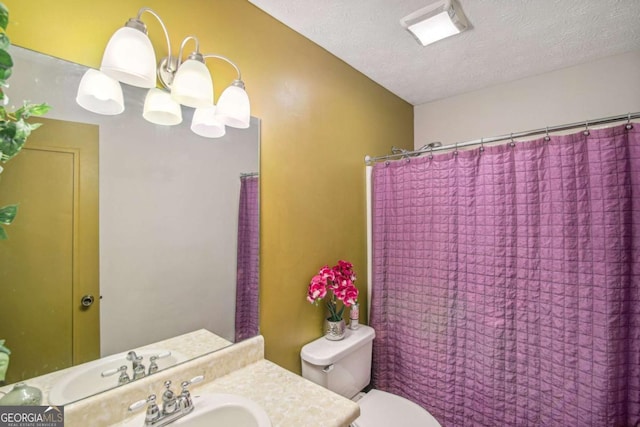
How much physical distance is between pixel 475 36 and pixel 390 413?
6.69ft

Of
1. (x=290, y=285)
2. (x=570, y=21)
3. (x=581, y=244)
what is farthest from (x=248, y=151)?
(x=570, y=21)

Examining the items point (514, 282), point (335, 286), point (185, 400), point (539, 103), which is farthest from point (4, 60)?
point (539, 103)

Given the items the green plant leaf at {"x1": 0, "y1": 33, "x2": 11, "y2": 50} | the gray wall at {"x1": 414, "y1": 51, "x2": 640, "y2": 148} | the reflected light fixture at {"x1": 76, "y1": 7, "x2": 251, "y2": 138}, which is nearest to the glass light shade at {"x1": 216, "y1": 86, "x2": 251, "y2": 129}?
the reflected light fixture at {"x1": 76, "y1": 7, "x2": 251, "y2": 138}

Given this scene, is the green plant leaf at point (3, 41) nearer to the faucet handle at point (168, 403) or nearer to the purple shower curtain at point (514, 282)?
the faucet handle at point (168, 403)

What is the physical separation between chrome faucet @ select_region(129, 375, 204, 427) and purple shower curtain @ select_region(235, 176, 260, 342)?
0.34 metres

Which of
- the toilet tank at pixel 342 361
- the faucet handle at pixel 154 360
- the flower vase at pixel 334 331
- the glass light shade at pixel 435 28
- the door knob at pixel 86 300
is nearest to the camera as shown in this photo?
the door knob at pixel 86 300

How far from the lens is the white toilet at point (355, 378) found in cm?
147

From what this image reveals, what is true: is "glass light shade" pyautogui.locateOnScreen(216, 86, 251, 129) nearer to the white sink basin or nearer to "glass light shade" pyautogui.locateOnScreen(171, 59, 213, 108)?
"glass light shade" pyautogui.locateOnScreen(171, 59, 213, 108)

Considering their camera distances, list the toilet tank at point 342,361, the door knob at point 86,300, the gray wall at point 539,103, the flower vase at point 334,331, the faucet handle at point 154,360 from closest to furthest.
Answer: the door knob at point 86,300 < the faucet handle at point 154,360 < the toilet tank at point 342,361 < the flower vase at point 334,331 < the gray wall at point 539,103

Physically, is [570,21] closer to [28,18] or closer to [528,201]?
[528,201]

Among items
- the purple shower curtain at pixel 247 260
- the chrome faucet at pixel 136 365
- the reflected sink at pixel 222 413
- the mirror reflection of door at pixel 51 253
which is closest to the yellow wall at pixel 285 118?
the purple shower curtain at pixel 247 260

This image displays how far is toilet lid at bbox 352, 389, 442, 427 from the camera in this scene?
4.75 ft

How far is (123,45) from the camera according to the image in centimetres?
87

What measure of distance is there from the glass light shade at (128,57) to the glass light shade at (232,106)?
0.90 feet
